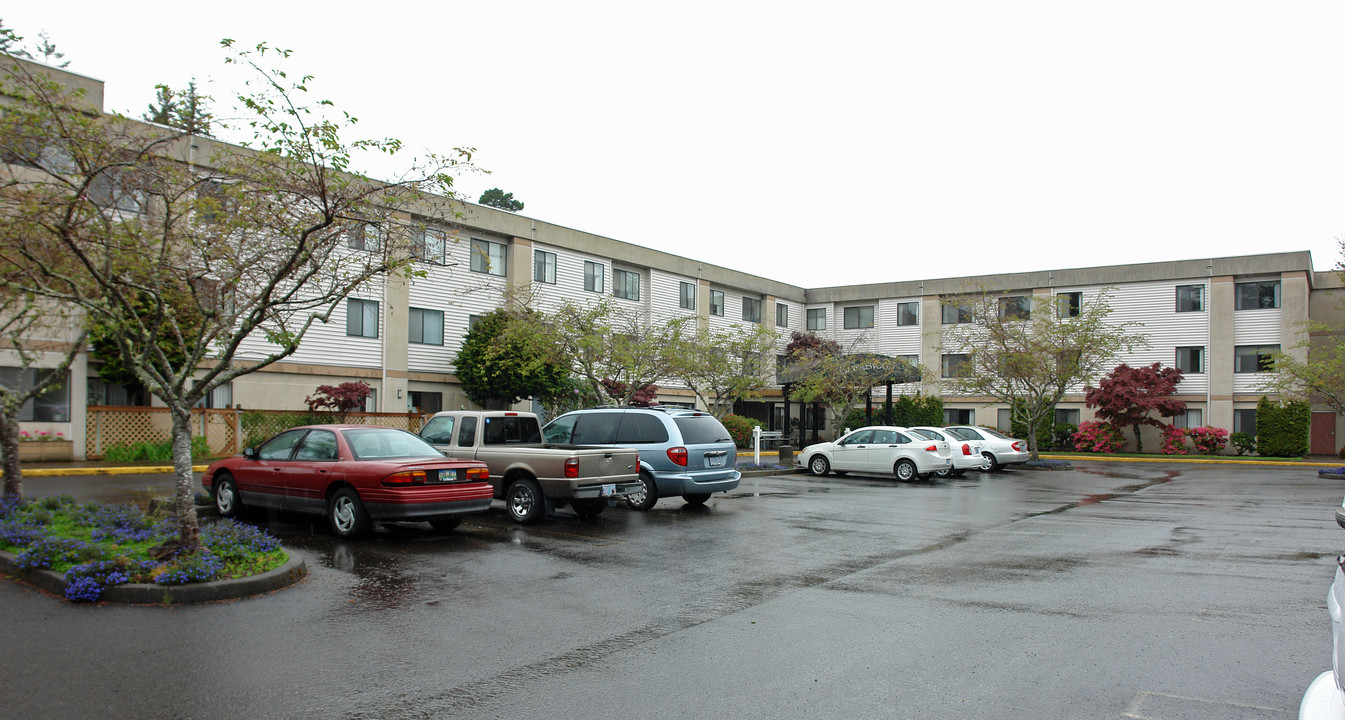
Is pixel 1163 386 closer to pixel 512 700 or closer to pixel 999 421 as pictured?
pixel 999 421

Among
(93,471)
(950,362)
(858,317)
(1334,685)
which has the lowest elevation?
(93,471)

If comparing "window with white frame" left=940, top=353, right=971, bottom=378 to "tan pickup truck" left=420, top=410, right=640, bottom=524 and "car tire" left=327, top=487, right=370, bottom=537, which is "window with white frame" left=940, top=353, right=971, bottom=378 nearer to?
"tan pickup truck" left=420, top=410, right=640, bottom=524

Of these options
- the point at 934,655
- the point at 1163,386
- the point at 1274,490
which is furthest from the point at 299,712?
the point at 1163,386

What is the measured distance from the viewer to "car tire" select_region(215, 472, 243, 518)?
1291cm

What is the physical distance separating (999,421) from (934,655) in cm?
4097

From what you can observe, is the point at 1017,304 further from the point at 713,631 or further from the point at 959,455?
the point at 713,631

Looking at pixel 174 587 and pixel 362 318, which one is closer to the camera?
pixel 174 587

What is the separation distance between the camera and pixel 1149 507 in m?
16.7

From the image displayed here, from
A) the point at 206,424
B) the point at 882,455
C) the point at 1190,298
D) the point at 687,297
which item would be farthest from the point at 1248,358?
the point at 206,424

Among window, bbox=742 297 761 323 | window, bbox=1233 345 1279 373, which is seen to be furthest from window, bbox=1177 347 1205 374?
window, bbox=742 297 761 323

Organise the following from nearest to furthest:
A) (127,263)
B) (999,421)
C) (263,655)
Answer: (263,655) → (127,263) → (999,421)

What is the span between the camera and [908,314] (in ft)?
156

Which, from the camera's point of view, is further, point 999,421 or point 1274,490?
point 999,421

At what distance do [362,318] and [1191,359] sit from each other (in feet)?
119
